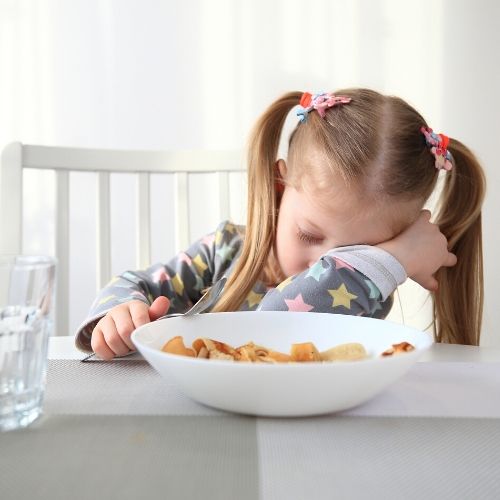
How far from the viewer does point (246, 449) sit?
33 centimetres

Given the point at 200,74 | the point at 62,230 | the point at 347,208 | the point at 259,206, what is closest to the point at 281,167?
the point at 259,206

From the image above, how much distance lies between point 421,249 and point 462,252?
0.15 m

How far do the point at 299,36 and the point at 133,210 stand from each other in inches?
28.1

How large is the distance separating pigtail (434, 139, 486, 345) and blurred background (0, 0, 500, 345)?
2.84ft

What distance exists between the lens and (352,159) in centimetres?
79

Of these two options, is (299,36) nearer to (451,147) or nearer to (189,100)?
(189,100)

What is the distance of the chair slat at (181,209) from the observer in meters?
1.11

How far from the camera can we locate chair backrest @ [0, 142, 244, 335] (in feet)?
3.29

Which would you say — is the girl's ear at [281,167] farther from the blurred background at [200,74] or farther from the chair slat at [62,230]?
the blurred background at [200,74]

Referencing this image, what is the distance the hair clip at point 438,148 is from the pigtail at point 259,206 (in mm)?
224

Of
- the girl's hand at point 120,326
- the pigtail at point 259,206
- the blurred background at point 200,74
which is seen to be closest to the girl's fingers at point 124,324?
the girl's hand at point 120,326

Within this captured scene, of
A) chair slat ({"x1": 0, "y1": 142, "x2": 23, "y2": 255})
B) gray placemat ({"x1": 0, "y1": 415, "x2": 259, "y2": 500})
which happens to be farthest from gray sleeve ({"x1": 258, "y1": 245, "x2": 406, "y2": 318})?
chair slat ({"x1": 0, "y1": 142, "x2": 23, "y2": 255})

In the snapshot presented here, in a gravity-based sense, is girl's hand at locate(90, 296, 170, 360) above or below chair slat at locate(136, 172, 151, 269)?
below

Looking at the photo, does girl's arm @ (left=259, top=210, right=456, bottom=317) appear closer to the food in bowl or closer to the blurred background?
the food in bowl
